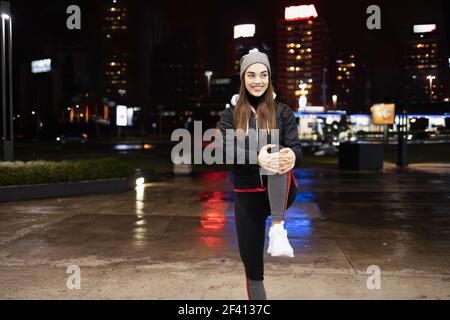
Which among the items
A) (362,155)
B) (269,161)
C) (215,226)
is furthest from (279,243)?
(362,155)

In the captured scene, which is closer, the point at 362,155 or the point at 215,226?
the point at 215,226

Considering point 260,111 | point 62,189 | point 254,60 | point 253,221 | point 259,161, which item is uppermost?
point 254,60

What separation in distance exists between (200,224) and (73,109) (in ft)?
301

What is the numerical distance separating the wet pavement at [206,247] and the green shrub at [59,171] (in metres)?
0.79

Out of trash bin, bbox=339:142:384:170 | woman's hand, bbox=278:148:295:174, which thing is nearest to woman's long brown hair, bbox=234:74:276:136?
woman's hand, bbox=278:148:295:174

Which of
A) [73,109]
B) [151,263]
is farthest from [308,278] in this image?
[73,109]

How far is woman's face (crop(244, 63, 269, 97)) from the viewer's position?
159 inches

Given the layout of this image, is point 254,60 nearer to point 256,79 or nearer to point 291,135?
point 256,79

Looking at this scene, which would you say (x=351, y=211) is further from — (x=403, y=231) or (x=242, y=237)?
(x=242, y=237)

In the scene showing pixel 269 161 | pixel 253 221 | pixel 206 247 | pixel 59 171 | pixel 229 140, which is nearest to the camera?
pixel 269 161

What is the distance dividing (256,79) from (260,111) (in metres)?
0.23

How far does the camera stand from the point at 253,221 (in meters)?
4.03

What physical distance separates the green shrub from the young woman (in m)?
10.3

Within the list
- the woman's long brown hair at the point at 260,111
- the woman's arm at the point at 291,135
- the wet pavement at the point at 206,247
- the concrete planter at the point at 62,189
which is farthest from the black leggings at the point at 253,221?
the concrete planter at the point at 62,189
